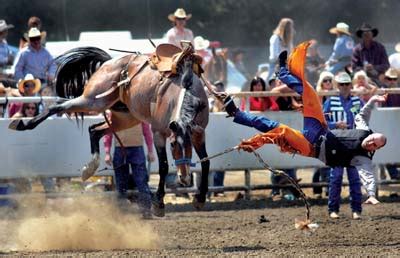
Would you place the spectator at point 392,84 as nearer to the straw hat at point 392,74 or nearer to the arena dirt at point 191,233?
the straw hat at point 392,74

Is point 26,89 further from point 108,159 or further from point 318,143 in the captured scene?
point 318,143

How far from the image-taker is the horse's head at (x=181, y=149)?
916cm

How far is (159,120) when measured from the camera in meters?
9.56

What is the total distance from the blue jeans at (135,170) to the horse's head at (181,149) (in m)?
2.16

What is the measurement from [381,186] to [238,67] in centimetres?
854

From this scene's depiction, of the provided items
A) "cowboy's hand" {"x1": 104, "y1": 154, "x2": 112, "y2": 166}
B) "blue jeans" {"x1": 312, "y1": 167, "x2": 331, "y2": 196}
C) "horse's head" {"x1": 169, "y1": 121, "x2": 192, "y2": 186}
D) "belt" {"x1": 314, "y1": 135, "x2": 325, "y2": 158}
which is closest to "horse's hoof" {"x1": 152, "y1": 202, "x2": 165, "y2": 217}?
"horse's head" {"x1": 169, "y1": 121, "x2": 192, "y2": 186}

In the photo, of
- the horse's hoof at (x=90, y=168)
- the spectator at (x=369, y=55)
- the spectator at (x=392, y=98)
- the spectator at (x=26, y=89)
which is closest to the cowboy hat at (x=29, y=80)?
the spectator at (x=26, y=89)

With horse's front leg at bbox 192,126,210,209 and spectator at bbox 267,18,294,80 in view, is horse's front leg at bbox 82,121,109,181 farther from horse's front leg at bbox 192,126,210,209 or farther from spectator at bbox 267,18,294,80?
spectator at bbox 267,18,294,80

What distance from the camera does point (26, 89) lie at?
12344 millimetres

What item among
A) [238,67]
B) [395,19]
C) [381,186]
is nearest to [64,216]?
[381,186]

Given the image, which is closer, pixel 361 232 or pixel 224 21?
pixel 361 232

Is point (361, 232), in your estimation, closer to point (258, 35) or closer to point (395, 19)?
point (395, 19)

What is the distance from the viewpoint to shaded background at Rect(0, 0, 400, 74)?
71.1 ft

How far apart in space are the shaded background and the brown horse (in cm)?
963
